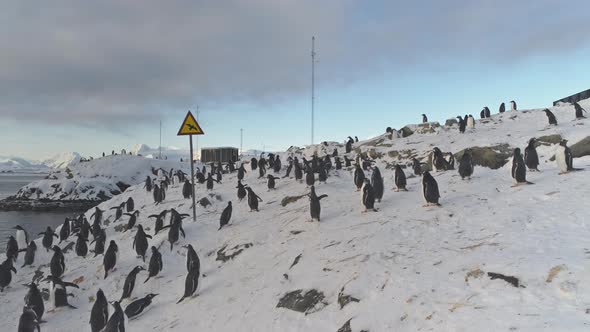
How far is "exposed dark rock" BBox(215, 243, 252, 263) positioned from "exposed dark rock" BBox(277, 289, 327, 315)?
412 cm

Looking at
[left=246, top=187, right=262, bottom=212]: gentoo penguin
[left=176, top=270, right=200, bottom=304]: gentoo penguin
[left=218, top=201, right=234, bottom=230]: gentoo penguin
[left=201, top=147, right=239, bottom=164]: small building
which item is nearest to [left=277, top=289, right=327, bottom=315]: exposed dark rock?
[left=176, top=270, right=200, bottom=304]: gentoo penguin

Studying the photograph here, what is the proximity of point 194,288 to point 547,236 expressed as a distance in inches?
316

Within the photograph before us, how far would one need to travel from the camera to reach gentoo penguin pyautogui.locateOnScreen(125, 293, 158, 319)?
1005cm

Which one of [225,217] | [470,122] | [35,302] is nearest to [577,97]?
[470,122]

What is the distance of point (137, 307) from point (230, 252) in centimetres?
320

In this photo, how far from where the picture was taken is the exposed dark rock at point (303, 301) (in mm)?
7723

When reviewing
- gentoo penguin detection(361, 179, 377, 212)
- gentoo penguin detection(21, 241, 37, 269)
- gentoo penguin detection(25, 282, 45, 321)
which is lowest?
gentoo penguin detection(21, 241, 37, 269)

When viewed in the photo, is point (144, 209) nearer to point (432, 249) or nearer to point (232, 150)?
point (432, 249)

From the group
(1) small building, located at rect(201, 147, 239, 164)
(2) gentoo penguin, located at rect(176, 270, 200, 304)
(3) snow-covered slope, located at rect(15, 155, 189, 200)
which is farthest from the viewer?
(3) snow-covered slope, located at rect(15, 155, 189, 200)

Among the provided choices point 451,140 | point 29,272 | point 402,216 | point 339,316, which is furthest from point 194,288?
point 451,140

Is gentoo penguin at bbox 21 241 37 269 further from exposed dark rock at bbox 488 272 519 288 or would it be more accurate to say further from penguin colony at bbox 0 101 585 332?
exposed dark rock at bbox 488 272 519 288

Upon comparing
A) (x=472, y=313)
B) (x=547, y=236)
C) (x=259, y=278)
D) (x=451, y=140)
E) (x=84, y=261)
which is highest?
(x=451, y=140)

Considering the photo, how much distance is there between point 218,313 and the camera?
350 inches

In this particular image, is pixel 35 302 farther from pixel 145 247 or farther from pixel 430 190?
pixel 430 190
